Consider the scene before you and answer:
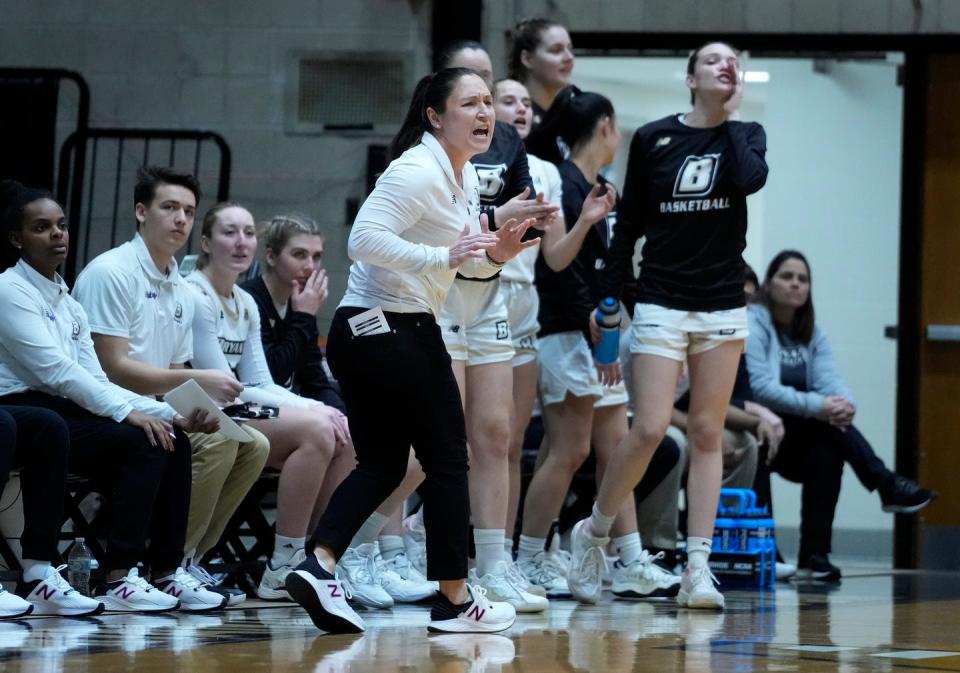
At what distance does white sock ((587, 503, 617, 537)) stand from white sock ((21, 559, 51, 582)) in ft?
5.89

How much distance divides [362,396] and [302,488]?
4.42ft

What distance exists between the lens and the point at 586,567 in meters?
5.02

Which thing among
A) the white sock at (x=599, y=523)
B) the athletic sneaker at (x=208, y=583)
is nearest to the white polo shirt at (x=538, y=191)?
the white sock at (x=599, y=523)

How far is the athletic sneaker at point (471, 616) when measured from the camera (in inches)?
147

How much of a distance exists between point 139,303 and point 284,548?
0.94m

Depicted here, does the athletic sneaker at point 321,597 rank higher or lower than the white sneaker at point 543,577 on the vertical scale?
higher

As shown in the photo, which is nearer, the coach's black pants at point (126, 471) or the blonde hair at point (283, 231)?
the coach's black pants at point (126, 471)

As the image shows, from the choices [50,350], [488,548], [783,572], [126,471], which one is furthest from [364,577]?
[783,572]

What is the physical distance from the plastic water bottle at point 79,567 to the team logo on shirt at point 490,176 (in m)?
1.77

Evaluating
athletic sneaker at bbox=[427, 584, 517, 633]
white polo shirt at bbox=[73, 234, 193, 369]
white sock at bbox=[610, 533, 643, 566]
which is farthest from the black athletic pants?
athletic sneaker at bbox=[427, 584, 517, 633]

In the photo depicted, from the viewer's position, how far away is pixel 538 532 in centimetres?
525

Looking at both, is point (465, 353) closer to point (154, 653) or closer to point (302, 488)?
point (302, 488)

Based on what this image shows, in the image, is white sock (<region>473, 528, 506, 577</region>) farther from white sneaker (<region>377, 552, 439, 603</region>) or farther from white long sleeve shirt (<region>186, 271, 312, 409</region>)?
white long sleeve shirt (<region>186, 271, 312, 409</region>)

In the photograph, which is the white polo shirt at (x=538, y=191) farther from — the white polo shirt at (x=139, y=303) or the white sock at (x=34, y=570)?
the white sock at (x=34, y=570)
